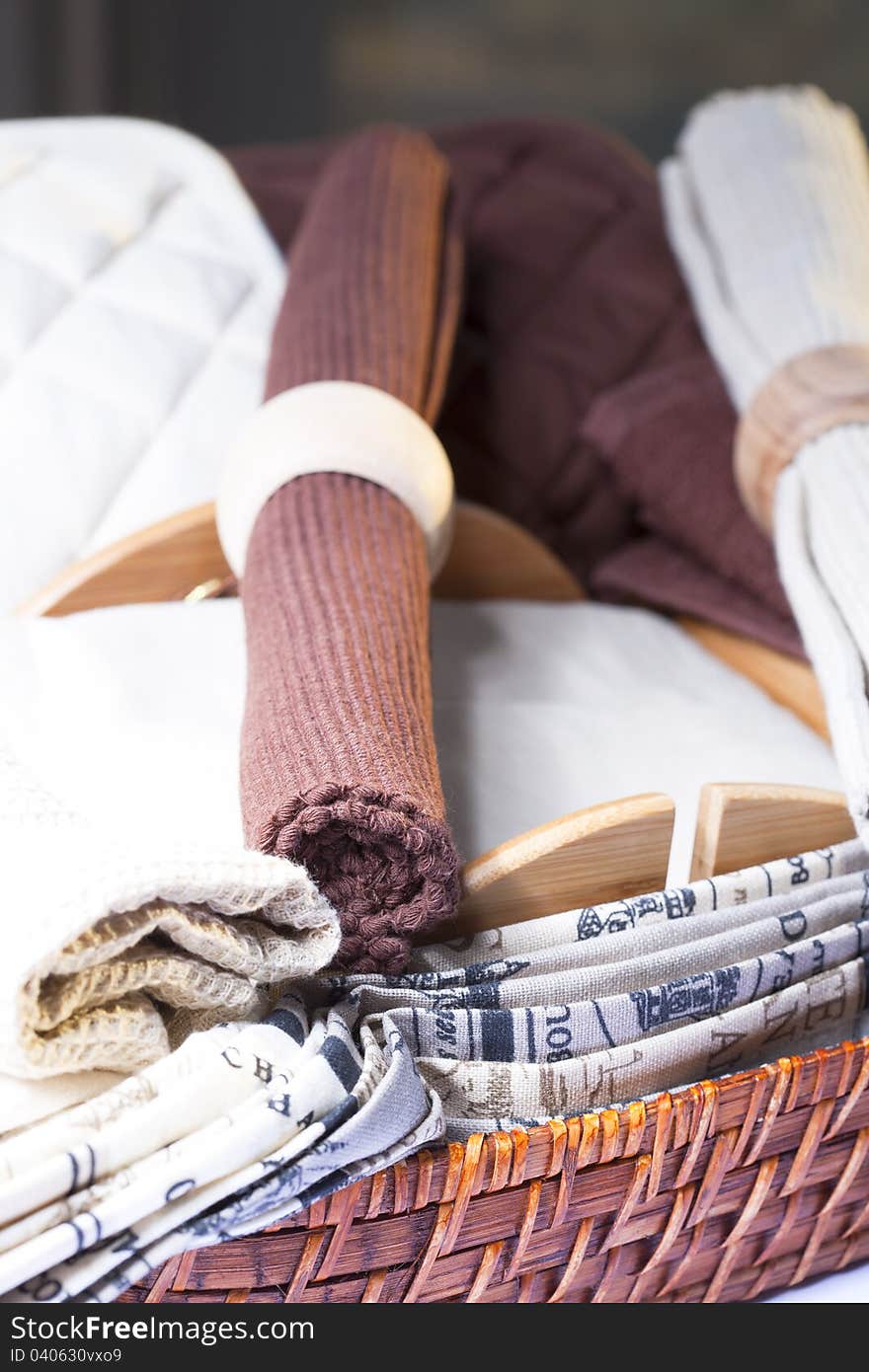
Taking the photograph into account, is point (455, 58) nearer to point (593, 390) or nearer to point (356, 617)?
point (593, 390)

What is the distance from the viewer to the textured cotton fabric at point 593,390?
2.24ft

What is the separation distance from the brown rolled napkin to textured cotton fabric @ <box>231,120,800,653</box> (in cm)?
7

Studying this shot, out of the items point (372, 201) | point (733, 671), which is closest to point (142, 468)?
point (372, 201)

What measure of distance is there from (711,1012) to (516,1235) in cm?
9

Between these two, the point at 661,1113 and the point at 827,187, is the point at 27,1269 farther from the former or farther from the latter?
the point at 827,187

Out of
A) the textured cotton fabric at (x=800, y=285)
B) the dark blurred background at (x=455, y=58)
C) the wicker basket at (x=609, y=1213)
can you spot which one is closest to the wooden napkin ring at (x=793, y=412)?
the textured cotton fabric at (x=800, y=285)

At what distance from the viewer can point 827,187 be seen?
0.73m

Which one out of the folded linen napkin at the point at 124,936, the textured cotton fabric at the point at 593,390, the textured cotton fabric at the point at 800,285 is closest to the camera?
the folded linen napkin at the point at 124,936

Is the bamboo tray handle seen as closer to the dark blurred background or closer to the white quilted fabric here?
the white quilted fabric

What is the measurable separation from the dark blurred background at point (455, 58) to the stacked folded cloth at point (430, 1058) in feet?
5.16

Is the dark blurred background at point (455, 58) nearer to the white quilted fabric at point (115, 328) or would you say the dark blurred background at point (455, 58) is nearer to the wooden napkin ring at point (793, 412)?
the white quilted fabric at point (115, 328)

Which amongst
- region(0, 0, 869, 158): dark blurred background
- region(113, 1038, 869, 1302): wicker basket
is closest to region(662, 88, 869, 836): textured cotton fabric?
region(113, 1038, 869, 1302): wicker basket

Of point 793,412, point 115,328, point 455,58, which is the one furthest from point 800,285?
point 455,58

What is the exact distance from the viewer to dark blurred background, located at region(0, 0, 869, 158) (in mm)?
1723
